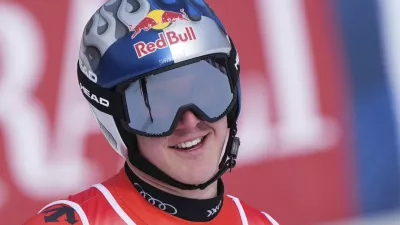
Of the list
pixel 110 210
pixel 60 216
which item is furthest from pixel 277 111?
pixel 60 216

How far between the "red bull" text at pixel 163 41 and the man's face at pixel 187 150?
6.7 inches

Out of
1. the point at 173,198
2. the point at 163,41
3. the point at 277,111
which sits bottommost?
the point at 277,111

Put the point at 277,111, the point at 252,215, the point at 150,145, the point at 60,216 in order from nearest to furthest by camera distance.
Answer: the point at 60,216
the point at 150,145
the point at 252,215
the point at 277,111

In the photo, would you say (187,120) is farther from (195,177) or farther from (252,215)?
(252,215)

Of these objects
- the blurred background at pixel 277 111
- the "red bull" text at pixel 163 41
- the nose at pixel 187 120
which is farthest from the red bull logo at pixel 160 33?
the blurred background at pixel 277 111

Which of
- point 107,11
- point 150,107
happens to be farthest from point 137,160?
point 107,11

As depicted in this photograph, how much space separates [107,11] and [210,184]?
50cm

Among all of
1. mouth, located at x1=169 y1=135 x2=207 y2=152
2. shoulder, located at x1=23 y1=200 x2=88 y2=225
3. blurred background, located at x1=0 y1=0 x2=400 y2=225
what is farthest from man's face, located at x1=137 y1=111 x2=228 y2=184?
blurred background, located at x1=0 y1=0 x2=400 y2=225

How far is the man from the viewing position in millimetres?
2158

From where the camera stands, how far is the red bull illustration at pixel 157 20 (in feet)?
7.21

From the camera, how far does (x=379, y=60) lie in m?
4.33

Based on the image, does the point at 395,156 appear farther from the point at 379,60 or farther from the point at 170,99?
the point at 170,99

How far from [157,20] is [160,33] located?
0.05 m

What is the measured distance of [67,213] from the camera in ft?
6.97
